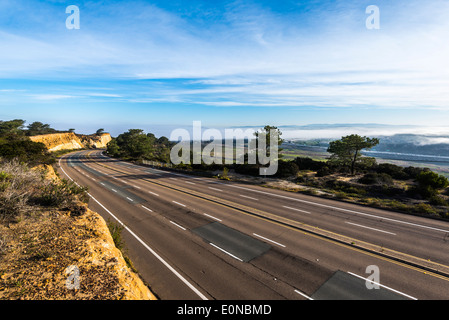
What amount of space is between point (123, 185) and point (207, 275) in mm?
22333

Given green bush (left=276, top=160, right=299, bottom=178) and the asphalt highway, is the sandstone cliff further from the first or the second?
green bush (left=276, top=160, right=299, bottom=178)

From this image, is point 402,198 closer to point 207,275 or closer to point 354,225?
point 354,225

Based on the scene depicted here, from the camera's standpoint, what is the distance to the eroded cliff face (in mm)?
75769

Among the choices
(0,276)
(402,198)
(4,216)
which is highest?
(4,216)

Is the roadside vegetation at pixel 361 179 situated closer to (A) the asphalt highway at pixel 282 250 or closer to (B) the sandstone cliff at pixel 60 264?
(A) the asphalt highway at pixel 282 250

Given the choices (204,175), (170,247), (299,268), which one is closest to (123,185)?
(204,175)

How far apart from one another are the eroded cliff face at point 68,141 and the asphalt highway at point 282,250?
265 feet

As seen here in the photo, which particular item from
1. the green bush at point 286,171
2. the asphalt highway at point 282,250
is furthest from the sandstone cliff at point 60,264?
the green bush at point 286,171

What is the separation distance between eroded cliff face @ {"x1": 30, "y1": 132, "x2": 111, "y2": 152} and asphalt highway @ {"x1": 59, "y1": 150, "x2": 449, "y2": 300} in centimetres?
8075

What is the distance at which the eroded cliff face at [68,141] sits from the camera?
75.8 m

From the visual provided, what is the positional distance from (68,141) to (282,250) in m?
119

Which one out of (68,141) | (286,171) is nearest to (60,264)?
(286,171)

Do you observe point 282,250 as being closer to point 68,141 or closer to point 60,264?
point 60,264

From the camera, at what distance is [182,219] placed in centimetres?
1398
